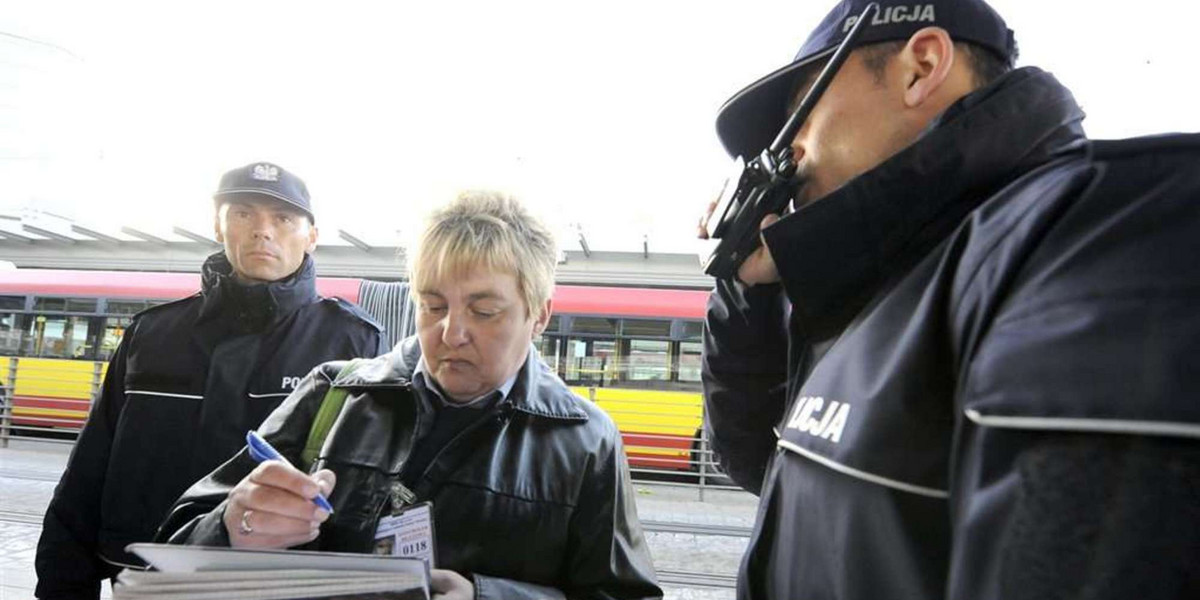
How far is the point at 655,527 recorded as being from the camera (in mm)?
6270

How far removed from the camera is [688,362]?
998 cm

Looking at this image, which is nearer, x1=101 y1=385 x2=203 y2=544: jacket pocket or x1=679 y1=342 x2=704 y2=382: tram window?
x1=101 y1=385 x2=203 y2=544: jacket pocket

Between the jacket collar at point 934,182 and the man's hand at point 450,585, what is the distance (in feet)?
2.64

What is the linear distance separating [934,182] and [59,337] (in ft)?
45.9

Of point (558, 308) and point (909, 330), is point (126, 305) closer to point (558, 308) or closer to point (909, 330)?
point (558, 308)

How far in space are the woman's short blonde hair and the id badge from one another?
468mm

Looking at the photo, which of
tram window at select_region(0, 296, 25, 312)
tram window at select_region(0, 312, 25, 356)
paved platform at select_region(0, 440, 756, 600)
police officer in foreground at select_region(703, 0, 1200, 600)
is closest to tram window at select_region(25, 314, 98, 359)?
tram window at select_region(0, 312, 25, 356)

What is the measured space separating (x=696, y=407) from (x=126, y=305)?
9044 millimetres

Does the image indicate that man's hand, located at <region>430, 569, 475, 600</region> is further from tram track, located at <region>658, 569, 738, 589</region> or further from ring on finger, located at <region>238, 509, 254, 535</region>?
tram track, located at <region>658, 569, 738, 589</region>

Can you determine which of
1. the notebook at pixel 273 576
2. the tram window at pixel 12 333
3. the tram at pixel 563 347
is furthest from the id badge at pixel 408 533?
the tram window at pixel 12 333

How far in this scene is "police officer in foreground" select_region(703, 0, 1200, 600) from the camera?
501mm

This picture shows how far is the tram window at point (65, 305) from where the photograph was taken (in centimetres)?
1126

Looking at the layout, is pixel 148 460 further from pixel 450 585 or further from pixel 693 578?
pixel 693 578

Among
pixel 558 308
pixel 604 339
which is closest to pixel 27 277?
pixel 558 308
